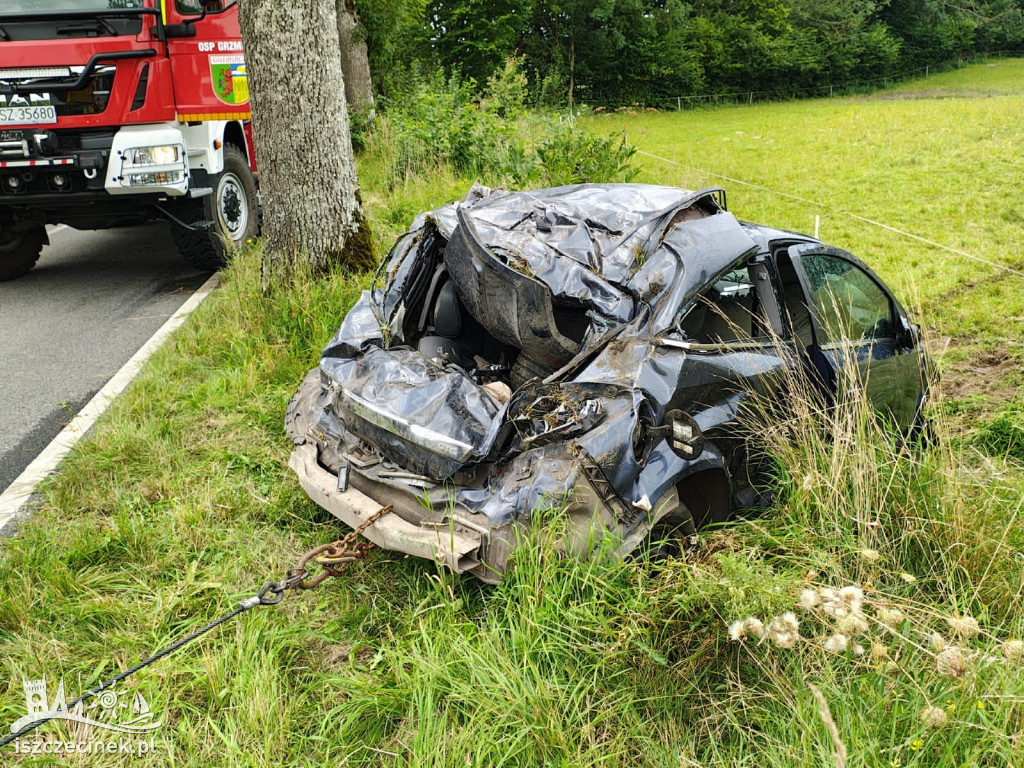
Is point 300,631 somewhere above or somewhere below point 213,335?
below

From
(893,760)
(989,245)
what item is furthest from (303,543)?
(989,245)

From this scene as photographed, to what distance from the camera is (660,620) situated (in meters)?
2.96

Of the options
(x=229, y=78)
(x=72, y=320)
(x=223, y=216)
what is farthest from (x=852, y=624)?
(x=229, y=78)

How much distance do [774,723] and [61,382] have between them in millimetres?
5318

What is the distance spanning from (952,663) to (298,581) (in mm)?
2254

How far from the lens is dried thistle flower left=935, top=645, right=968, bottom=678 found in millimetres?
2387

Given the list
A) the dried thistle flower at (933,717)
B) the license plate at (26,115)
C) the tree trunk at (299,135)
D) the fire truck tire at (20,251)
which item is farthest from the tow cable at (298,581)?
the fire truck tire at (20,251)

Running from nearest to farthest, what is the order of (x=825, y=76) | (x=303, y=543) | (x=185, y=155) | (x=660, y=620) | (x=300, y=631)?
1. (x=660, y=620)
2. (x=300, y=631)
3. (x=303, y=543)
4. (x=185, y=155)
5. (x=825, y=76)

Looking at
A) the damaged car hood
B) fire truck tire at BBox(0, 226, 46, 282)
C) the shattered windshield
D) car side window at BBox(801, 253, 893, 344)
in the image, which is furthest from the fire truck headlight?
car side window at BBox(801, 253, 893, 344)

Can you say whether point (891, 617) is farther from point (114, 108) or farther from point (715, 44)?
point (715, 44)

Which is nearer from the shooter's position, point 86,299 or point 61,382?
point 61,382

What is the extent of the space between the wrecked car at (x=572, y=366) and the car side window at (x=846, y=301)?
13mm

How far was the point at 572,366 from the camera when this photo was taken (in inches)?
133

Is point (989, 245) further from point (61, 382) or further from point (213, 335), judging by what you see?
point (61, 382)
